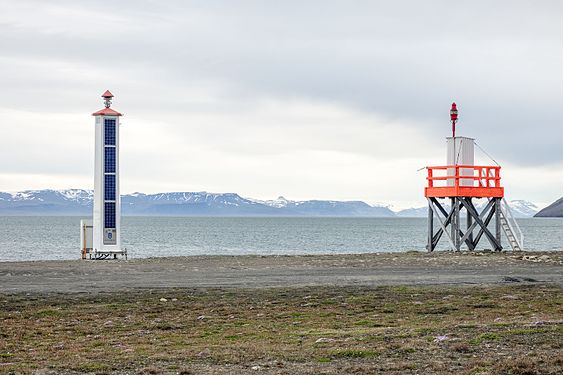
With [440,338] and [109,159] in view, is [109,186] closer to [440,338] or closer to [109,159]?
[109,159]

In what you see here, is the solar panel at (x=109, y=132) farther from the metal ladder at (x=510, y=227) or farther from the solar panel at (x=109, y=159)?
the metal ladder at (x=510, y=227)

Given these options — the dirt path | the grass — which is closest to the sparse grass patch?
the grass

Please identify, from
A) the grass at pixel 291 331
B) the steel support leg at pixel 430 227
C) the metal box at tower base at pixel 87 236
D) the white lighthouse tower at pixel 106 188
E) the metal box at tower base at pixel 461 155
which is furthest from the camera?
the metal box at tower base at pixel 87 236

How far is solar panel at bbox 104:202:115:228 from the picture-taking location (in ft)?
146

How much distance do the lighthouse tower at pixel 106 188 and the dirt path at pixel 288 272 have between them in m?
4.57

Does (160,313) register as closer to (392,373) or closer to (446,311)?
Answer: (446,311)

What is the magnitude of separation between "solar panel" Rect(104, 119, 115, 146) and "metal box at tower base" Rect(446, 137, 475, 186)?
16235 millimetres

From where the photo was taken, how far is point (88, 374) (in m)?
13.1

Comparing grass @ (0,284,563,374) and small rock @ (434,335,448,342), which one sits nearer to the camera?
grass @ (0,284,563,374)

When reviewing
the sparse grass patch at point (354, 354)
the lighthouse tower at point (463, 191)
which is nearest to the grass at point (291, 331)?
the sparse grass patch at point (354, 354)

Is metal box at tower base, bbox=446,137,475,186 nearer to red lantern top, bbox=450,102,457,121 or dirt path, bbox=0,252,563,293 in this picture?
red lantern top, bbox=450,102,457,121

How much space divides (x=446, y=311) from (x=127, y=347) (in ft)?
25.3

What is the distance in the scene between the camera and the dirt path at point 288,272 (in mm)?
27984

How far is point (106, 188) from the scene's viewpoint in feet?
146
